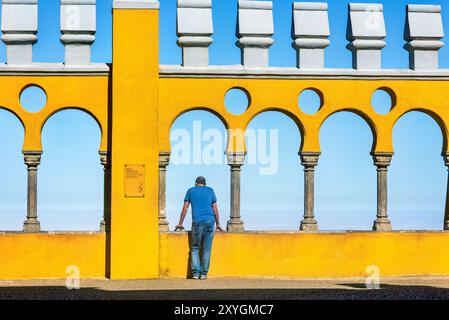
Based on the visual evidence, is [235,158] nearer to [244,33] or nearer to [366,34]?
[244,33]

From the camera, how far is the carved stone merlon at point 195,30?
14.4 m

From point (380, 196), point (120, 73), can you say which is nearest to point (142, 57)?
point (120, 73)

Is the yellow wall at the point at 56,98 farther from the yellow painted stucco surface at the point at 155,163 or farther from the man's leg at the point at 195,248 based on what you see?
the man's leg at the point at 195,248

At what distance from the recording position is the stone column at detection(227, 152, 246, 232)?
14461 millimetres

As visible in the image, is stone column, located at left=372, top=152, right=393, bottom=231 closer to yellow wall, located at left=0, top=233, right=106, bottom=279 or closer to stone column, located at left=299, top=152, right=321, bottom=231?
stone column, located at left=299, top=152, right=321, bottom=231

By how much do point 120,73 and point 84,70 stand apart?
1.80 ft

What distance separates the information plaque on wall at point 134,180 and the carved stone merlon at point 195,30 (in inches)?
65.9

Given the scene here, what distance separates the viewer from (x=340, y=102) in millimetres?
14781

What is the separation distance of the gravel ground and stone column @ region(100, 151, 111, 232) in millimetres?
830

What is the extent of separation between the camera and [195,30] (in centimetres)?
1442

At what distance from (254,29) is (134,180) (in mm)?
2760

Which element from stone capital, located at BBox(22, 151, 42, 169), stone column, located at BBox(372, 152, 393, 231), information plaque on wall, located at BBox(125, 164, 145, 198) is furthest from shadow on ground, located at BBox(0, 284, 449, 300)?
stone capital, located at BBox(22, 151, 42, 169)

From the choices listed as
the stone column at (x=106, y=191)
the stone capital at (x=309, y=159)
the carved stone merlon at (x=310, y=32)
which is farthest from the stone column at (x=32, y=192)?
the carved stone merlon at (x=310, y=32)
